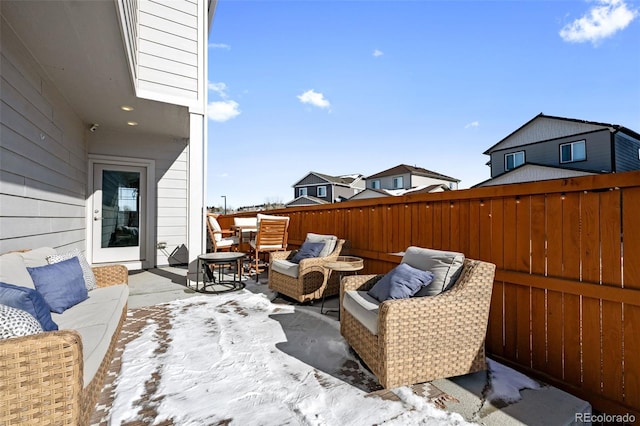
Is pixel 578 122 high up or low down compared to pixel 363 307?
up

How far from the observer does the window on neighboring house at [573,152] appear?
12.1 meters

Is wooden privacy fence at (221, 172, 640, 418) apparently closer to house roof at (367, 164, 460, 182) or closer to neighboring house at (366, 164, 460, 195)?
neighboring house at (366, 164, 460, 195)

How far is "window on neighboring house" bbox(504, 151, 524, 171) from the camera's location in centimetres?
1413

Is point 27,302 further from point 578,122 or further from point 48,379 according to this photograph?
point 578,122

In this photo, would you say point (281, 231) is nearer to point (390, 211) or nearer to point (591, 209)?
point (390, 211)

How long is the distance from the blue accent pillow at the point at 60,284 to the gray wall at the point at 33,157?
0.50 metres

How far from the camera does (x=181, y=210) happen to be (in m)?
6.03

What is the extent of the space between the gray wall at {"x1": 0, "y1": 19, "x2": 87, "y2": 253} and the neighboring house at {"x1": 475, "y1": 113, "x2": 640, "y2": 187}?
1403cm

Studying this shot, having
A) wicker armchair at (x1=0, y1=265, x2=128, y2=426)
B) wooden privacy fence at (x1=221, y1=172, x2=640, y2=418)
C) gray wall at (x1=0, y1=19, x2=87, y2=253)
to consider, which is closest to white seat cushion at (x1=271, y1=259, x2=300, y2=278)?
wooden privacy fence at (x1=221, y1=172, x2=640, y2=418)

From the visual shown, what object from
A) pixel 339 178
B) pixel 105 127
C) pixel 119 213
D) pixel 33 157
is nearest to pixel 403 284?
pixel 33 157

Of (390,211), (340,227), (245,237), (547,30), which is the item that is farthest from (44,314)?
(547,30)

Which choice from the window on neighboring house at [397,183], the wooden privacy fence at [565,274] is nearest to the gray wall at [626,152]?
the window on neighboring house at [397,183]

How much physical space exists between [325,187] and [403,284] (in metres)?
22.5

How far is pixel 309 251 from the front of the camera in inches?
158
